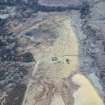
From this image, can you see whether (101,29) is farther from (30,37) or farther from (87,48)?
(30,37)

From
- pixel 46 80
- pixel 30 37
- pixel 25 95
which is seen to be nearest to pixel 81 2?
pixel 30 37

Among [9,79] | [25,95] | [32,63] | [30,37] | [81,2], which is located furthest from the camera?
[81,2]

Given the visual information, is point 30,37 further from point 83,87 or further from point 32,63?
point 83,87

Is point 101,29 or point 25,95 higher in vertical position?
point 101,29

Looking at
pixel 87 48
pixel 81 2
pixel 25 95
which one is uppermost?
pixel 81 2

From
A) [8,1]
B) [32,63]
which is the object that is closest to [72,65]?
[32,63]

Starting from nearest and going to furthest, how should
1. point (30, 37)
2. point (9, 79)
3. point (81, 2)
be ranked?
point (9, 79)
point (30, 37)
point (81, 2)

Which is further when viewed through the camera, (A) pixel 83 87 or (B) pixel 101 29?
(B) pixel 101 29
